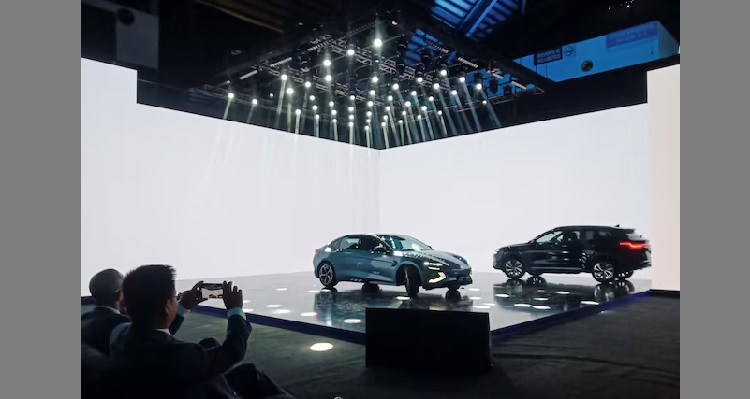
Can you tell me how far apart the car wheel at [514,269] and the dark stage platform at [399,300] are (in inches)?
5.6

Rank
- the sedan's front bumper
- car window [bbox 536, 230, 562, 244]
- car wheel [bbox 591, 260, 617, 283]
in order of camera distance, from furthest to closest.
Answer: car window [bbox 536, 230, 562, 244] < car wheel [bbox 591, 260, 617, 283] < the sedan's front bumper

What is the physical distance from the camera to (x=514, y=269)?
8617mm

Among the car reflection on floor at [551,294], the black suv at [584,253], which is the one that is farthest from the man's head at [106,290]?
the black suv at [584,253]

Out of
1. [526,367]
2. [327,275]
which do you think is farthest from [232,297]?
[327,275]

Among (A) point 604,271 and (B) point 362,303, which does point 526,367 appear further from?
(A) point 604,271

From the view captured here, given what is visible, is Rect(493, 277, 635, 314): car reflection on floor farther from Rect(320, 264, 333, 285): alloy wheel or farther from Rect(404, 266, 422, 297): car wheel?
Rect(320, 264, 333, 285): alloy wheel

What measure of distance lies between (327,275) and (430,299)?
214 cm

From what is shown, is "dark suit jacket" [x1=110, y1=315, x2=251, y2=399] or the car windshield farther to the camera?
the car windshield

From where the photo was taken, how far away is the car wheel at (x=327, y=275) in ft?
25.1

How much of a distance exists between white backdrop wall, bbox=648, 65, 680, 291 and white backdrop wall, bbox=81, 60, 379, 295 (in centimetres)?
639

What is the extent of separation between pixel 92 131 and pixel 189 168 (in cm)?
168

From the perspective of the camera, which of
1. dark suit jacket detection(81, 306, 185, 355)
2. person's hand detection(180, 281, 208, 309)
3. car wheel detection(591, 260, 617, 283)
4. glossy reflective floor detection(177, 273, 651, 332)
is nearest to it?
dark suit jacket detection(81, 306, 185, 355)

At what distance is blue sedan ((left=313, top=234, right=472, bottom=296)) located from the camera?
6582 mm

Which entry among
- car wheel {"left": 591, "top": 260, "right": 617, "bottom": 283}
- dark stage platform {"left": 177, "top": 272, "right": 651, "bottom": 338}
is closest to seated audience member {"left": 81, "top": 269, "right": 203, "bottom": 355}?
dark stage platform {"left": 177, "top": 272, "right": 651, "bottom": 338}
